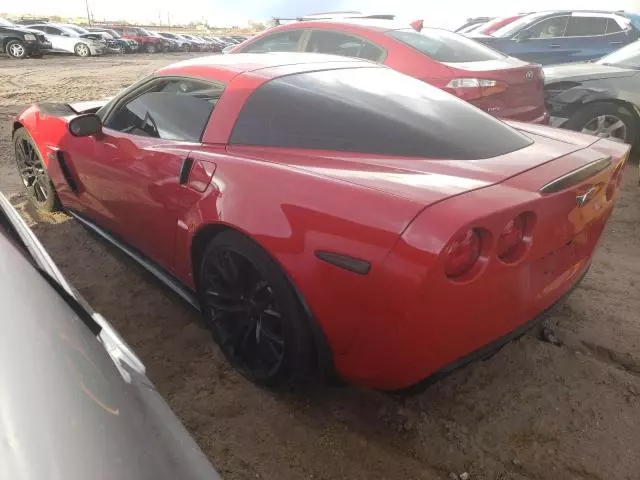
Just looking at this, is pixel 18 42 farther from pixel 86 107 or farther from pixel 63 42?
pixel 86 107

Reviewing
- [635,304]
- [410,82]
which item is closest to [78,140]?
[410,82]

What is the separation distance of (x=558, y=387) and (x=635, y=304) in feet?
3.44

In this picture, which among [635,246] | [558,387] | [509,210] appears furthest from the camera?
[635,246]

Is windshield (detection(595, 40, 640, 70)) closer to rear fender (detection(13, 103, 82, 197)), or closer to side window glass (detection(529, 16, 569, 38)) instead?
side window glass (detection(529, 16, 569, 38))

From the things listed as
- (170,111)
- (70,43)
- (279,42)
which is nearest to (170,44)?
(70,43)

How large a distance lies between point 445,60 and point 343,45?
1.06 m

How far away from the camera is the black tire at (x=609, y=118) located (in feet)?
18.8

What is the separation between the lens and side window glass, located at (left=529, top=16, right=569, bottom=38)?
8586 mm

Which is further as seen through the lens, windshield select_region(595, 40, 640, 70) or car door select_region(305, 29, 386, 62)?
windshield select_region(595, 40, 640, 70)

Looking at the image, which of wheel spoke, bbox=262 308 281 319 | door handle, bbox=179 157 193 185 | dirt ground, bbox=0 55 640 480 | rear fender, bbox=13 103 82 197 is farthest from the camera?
rear fender, bbox=13 103 82 197

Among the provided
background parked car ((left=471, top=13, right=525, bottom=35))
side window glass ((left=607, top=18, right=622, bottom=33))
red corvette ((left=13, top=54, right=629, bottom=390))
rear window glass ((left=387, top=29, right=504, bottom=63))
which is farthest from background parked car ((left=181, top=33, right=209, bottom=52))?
red corvette ((left=13, top=54, right=629, bottom=390))

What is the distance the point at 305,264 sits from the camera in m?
1.86

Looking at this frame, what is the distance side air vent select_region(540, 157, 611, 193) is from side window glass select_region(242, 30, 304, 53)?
14.4 feet

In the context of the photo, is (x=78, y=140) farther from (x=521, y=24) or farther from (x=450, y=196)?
(x=521, y=24)
